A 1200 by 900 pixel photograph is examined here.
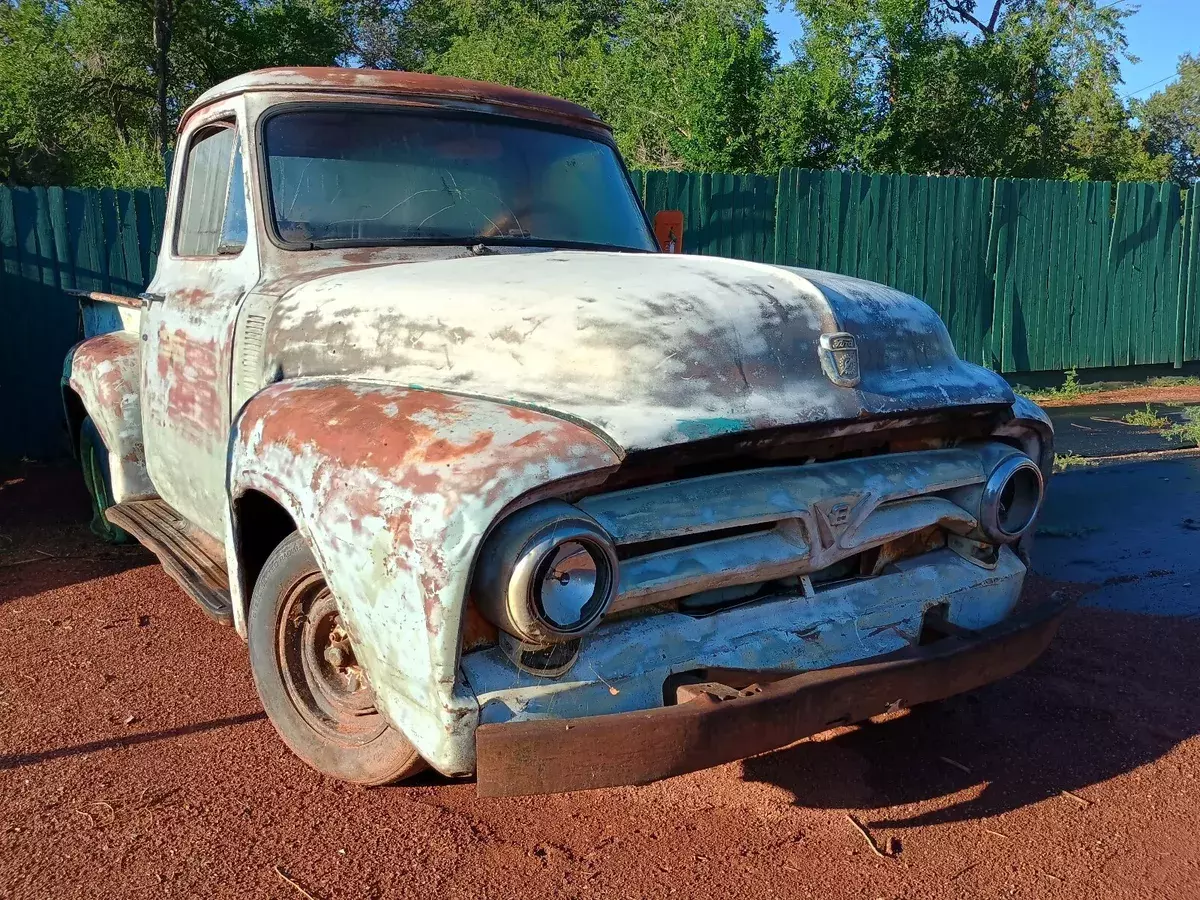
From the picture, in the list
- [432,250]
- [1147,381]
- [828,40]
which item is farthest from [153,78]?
[432,250]

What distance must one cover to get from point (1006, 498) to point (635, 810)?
1446 mm

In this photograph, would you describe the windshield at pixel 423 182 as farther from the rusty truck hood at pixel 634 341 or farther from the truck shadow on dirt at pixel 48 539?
the truck shadow on dirt at pixel 48 539

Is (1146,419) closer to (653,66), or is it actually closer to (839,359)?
(839,359)

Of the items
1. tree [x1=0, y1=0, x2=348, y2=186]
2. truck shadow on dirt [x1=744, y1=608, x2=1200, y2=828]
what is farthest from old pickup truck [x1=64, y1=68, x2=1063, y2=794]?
tree [x1=0, y1=0, x2=348, y2=186]

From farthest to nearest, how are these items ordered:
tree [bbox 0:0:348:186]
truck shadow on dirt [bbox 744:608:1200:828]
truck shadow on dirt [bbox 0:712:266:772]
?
tree [bbox 0:0:348:186], truck shadow on dirt [bbox 0:712:266:772], truck shadow on dirt [bbox 744:608:1200:828]

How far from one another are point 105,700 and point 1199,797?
3.37m

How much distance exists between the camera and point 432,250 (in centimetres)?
348

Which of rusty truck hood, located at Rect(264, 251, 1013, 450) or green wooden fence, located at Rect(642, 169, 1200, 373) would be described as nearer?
rusty truck hood, located at Rect(264, 251, 1013, 450)

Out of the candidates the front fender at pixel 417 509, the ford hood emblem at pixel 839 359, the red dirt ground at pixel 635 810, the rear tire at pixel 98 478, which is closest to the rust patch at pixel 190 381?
the red dirt ground at pixel 635 810

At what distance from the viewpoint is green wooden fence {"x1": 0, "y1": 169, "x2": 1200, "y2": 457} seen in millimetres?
7254

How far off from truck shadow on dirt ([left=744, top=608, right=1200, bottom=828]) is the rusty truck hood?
108 centimetres

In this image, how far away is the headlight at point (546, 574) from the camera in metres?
2.11

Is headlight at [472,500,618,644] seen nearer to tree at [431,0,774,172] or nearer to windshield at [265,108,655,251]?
windshield at [265,108,655,251]

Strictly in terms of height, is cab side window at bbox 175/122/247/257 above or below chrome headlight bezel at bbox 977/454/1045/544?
above
